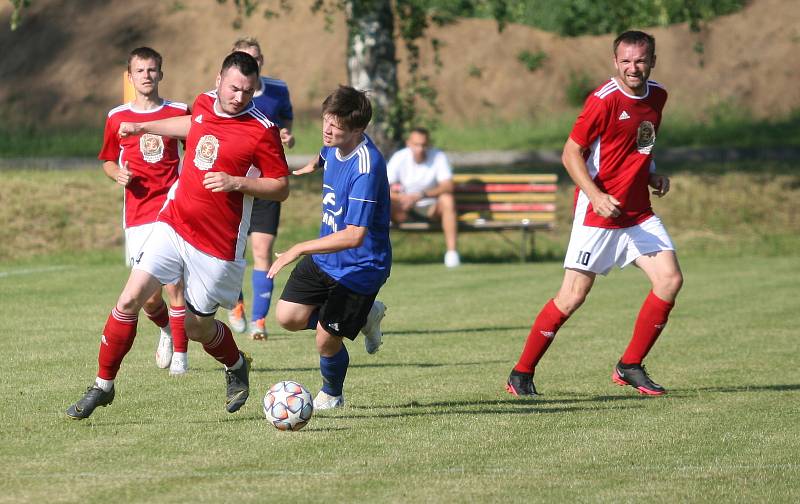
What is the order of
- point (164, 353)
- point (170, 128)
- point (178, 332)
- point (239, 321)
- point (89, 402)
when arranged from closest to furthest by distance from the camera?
point (89, 402), point (170, 128), point (178, 332), point (164, 353), point (239, 321)

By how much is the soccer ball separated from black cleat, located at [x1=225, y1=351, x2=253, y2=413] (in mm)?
522

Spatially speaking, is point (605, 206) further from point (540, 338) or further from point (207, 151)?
point (207, 151)

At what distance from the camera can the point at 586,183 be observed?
8.33 m

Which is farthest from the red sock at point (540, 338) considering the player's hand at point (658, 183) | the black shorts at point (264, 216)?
the black shorts at point (264, 216)

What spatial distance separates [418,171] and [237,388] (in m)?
10.5

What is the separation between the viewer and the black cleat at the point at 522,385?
859cm

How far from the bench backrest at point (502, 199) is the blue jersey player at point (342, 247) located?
11698 millimetres

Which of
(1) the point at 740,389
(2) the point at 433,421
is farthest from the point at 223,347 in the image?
(1) the point at 740,389

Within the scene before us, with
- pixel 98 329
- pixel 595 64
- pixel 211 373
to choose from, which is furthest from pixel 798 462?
pixel 595 64

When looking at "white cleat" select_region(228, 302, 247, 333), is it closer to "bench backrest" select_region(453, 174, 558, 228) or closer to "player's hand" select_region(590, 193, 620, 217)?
"player's hand" select_region(590, 193, 620, 217)

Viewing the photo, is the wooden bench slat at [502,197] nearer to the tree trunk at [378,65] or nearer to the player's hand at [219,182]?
the tree trunk at [378,65]

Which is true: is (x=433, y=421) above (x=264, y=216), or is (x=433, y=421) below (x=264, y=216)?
below

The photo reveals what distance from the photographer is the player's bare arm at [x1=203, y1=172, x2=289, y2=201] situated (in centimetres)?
708

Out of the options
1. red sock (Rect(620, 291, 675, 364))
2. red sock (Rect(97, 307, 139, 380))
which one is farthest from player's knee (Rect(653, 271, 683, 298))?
red sock (Rect(97, 307, 139, 380))
